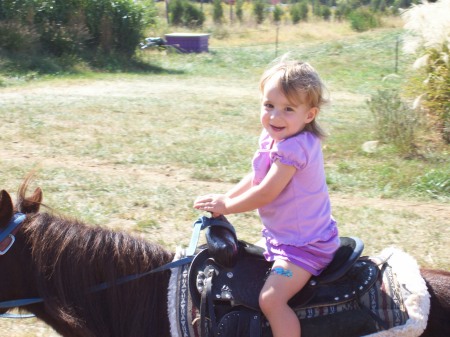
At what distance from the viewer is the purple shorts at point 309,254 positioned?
2676 mm

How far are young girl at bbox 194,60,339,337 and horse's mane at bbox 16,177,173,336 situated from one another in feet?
1.37

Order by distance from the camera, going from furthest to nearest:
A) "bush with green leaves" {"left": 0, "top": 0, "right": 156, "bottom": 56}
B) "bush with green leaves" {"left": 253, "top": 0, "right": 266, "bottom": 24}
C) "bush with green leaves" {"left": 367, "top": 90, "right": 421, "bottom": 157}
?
"bush with green leaves" {"left": 253, "top": 0, "right": 266, "bottom": 24}, "bush with green leaves" {"left": 0, "top": 0, "right": 156, "bottom": 56}, "bush with green leaves" {"left": 367, "top": 90, "right": 421, "bottom": 157}

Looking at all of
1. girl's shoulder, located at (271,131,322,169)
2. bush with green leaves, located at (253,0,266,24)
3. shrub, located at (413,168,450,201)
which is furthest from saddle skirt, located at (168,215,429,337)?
bush with green leaves, located at (253,0,266,24)

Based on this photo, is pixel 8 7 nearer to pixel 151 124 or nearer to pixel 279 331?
pixel 151 124

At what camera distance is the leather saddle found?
264 cm

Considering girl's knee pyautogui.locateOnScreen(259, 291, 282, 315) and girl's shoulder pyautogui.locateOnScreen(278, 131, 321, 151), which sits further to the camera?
girl's shoulder pyautogui.locateOnScreen(278, 131, 321, 151)

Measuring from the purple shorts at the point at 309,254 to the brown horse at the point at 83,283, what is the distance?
458 mm

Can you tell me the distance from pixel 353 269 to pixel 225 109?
11390 millimetres

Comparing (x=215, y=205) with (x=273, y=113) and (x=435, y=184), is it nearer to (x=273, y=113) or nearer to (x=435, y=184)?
(x=273, y=113)

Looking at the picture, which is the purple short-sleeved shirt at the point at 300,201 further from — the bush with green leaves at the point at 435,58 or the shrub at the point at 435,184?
the bush with green leaves at the point at 435,58

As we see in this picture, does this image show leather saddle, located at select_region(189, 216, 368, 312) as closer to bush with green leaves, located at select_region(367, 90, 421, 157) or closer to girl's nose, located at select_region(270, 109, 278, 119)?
girl's nose, located at select_region(270, 109, 278, 119)

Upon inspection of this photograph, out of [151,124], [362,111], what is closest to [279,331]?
[151,124]

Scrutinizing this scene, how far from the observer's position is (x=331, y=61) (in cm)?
2366

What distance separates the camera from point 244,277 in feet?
8.87
